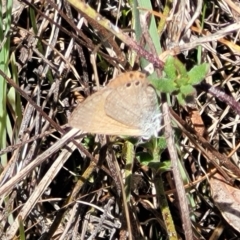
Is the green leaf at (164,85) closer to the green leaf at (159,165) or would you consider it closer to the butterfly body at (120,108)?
the butterfly body at (120,108)

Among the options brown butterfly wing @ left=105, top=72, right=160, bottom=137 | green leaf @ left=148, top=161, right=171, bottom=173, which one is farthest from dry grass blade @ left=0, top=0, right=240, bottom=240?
brown butterfly wing @ left=105, top=72, right=160, bottom=137

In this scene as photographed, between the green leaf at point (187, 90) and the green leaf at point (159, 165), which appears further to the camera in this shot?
the green leaf at point (159, 165)

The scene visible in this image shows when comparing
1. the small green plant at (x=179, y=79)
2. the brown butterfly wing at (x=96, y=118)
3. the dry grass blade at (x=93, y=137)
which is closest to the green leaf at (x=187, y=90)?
the small green plant at (x=179, y=79)

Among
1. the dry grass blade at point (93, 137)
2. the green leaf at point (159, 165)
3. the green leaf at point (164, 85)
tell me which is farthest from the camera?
the dry grass blade at point (93, 137)

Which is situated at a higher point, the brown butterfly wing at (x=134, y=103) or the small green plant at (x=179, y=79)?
the small green plant at (x=179, y=79)

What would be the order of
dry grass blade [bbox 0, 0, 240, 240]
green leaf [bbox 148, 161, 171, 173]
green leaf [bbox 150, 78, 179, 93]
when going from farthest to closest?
dry grass blade [bbox 0, 0, 240, 240] → green leaf [bbox 148, 161, 171, 173] → green leaf [bbox 150, 78, 179, 93]

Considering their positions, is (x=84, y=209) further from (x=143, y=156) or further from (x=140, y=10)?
(x=140, y=10)

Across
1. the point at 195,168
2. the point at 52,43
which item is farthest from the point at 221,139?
the point at 52,43

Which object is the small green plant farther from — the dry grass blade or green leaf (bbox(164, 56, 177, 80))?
the dry grass blade

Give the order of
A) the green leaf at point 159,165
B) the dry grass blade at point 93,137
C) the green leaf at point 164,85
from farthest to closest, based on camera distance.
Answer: the dry grass blade at point 93,137
the green leaf at point 159,165
the green leaf at point 164,85
